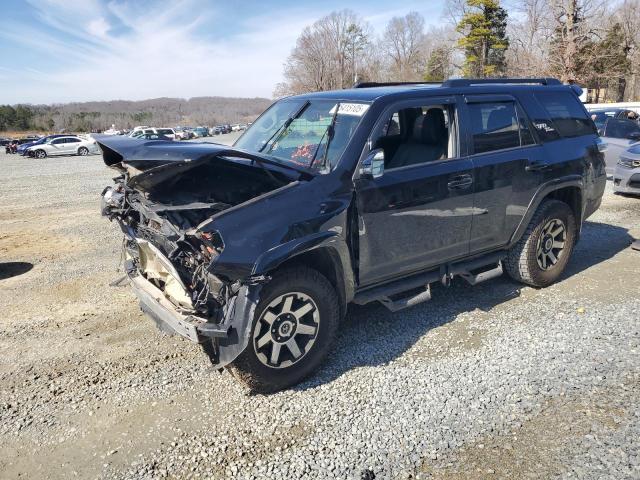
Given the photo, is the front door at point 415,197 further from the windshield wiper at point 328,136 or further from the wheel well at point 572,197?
the wheel well at point 572,197

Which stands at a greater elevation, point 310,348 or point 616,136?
point 616,136

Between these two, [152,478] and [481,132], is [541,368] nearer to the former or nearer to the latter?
[481,132]

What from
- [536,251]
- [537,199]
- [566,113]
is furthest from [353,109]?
[566,113]

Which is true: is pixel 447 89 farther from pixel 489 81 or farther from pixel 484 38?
pixel 484 38

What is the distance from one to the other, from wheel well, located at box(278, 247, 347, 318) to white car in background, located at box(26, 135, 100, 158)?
111 feet

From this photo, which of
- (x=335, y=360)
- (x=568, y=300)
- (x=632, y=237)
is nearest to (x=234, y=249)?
(x=335, y=360)

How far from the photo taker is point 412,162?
4254mm

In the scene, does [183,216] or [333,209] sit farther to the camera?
[183,216]

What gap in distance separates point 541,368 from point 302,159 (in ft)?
8.34

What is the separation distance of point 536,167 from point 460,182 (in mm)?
1108

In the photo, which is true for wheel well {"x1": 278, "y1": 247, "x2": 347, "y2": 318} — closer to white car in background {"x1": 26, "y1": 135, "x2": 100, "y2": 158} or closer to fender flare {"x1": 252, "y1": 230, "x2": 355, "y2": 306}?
fender flare {"x1": 252, "y1": 230, "x2": 355, "y2": 306}

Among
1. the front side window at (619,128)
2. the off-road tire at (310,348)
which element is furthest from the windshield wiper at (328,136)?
the front side window at (619,128)

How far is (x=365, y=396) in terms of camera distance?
345cm

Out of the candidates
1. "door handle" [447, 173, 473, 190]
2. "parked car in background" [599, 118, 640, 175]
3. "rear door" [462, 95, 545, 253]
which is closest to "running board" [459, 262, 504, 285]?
"rear door" [462, 95, 545, 253]
